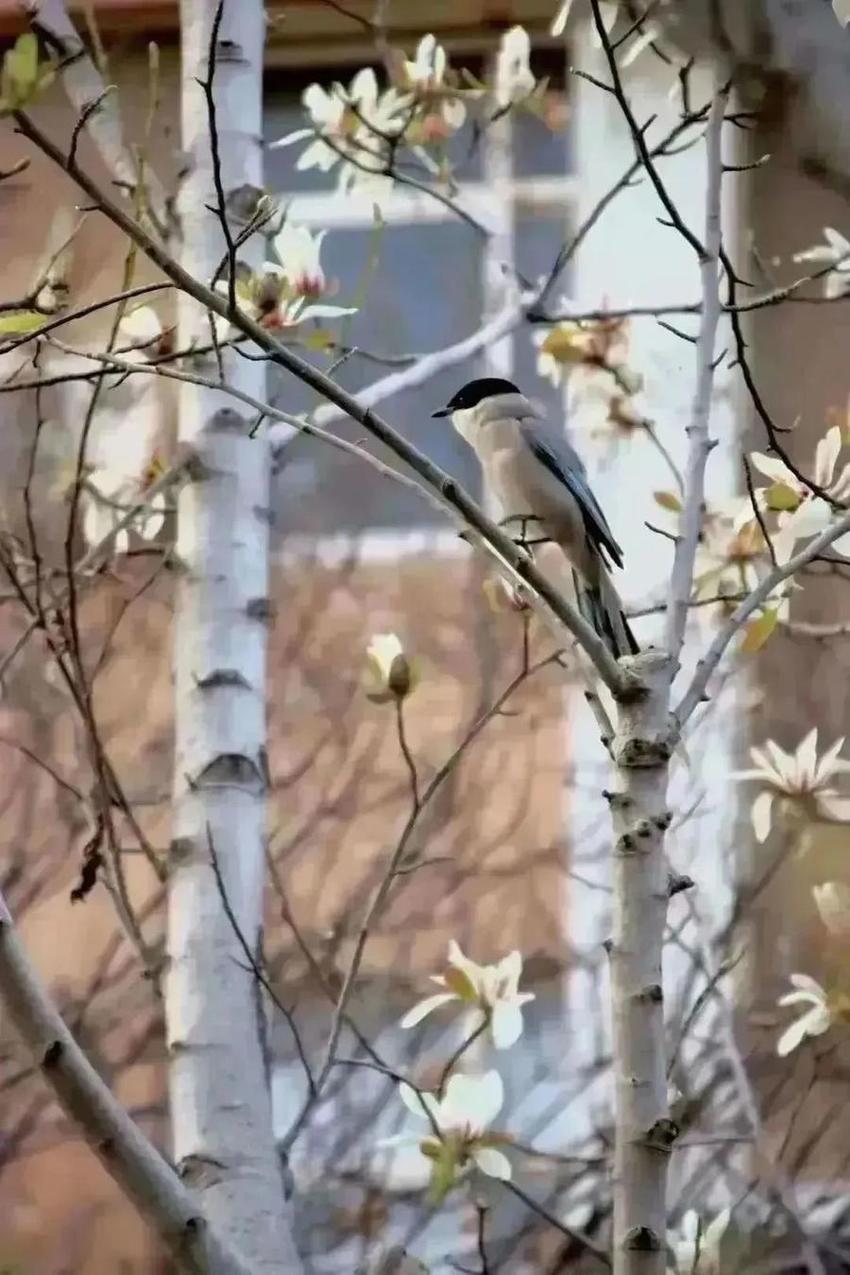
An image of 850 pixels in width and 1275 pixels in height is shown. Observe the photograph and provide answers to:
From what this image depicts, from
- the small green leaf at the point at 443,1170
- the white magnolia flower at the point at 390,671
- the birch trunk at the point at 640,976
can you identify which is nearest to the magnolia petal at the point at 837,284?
the white magnolia flower at the point at 390,671

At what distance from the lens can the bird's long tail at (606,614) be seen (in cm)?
66

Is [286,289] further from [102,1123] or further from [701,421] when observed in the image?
[102,1123]

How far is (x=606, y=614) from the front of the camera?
0.67m

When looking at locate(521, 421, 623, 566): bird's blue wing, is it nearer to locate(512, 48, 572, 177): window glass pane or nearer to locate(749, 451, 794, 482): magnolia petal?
locate(749, 451, 794, 482): magnolia petal

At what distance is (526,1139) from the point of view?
0.93 metres

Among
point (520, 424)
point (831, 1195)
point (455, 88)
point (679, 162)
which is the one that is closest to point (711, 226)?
point (520, 424)

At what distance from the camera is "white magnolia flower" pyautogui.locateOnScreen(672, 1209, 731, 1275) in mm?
754

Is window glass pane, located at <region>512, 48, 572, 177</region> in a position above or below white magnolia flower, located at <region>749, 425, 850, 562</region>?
above

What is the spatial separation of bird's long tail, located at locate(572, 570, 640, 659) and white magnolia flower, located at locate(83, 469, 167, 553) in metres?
0.32

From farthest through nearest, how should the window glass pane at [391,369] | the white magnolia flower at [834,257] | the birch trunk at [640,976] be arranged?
the window glass pane at [391,369], the white magnolia flower at [834,257], the birch trunk at [640,976]

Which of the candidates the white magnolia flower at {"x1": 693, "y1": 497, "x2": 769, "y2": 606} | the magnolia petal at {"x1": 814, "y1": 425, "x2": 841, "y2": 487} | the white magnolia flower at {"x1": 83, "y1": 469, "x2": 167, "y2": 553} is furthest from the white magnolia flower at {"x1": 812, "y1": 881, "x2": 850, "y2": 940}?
the white magnolia flower at {"x1": 83, "y1": 469, "x2": 167, "y2": 553}

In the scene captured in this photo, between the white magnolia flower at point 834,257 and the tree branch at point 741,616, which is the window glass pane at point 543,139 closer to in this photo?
the white magnolia flower at point 834,257

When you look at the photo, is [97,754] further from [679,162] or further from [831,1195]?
[679,162]

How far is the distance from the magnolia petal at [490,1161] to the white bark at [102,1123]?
204 millimetres
